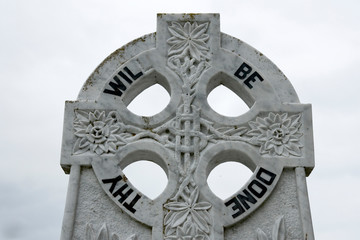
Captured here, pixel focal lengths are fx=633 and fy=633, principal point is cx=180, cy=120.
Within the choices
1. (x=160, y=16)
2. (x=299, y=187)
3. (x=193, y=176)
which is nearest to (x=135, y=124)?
(x=193, y=176)

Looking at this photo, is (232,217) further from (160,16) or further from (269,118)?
(160,16)

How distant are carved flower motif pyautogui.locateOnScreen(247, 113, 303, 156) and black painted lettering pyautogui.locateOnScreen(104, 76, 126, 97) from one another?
81.1 inches

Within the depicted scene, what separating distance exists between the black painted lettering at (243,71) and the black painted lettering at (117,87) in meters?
1.80

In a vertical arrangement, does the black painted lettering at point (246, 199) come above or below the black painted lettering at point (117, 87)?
below

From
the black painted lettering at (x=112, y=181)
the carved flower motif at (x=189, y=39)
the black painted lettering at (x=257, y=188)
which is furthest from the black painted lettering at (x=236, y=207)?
the carved flower motif at (x=189, y=39)

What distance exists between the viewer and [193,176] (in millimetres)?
9289

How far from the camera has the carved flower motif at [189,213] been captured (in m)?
8.95

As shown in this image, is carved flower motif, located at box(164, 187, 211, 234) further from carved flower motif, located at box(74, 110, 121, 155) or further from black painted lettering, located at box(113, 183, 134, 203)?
carved flower motif, located at box(74, 110, 121, 155)

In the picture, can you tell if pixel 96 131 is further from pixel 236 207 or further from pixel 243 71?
pixel 243 71

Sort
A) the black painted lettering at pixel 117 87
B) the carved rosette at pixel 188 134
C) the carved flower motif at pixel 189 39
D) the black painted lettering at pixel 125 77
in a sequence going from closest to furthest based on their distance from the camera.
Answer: the carved rosette at pixel 188 134, the black painted lettering at pixel 117 87, the black painted lettering at pixel 125 77, the carved flower motif at pixel 189 39

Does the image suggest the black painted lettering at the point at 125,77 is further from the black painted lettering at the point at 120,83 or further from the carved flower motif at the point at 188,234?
the carved flower motif at the point at 188,234

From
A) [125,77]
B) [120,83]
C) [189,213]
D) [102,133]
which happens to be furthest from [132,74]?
[189,213]

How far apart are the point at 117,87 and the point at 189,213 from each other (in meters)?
2.30

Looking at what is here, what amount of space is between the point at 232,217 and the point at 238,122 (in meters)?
1.52
